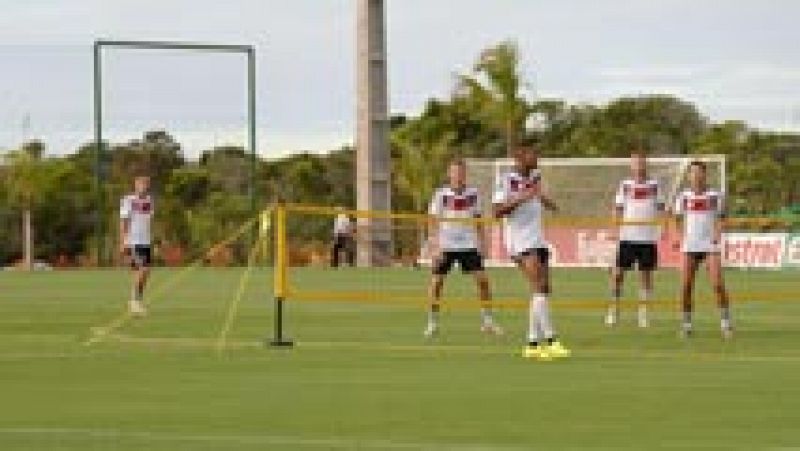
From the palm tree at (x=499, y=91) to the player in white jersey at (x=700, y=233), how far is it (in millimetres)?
57612

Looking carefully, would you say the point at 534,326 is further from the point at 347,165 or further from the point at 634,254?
the point at 347,165

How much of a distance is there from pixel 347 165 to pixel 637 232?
68841 mm

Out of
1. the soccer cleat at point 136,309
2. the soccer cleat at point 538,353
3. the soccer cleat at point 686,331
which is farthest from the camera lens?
the soccer cleat at point 136,309

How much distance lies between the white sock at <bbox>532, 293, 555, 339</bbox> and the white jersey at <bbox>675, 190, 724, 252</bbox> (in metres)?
3.97

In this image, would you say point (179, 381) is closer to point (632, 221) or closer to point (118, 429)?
point (118, 429)

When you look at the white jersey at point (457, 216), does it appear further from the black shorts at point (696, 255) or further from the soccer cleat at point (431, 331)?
the black shorts at point (696, 255)

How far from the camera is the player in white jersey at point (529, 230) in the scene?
24.3 metres

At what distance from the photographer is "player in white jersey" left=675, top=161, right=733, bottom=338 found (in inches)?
1091

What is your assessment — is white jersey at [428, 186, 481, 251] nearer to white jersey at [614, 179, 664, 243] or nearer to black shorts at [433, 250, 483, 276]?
black shorts at [433, 250, 483, 276]

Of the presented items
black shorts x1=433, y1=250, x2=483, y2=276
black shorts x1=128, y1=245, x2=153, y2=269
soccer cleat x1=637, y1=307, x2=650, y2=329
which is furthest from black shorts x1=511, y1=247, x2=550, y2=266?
black shorts x1=128, y1=245, x2=153, y2=269

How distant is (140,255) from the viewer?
35438 millimetres

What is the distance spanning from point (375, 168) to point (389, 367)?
49958mm

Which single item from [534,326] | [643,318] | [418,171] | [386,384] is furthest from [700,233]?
[418,171]

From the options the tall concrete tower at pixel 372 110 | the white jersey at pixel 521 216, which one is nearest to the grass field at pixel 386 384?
the white jersey at pixel 521 216
